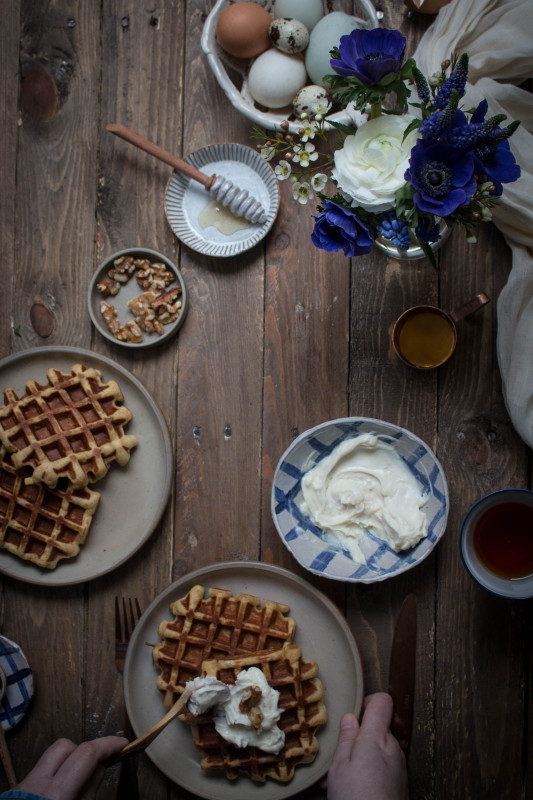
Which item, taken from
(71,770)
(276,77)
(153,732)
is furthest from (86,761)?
(276,77)

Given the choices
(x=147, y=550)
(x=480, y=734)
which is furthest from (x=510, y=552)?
(x=147, y=550)

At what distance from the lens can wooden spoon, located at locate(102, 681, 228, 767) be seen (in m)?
1.37

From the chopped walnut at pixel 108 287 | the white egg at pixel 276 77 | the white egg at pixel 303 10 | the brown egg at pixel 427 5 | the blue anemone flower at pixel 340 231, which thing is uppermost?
the brown egg at pixel 427 5

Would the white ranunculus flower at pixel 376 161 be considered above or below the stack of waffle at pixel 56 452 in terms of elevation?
above

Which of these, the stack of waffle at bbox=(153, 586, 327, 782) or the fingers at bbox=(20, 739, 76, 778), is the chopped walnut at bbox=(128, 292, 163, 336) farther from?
the fingers at bbox=(20, 739, 76, 778)

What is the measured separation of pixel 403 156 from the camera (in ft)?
3.51

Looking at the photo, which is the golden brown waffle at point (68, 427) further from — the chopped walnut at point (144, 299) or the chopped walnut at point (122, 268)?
the chopped walnut at point (122, 268)

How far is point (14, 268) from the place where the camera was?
1.74 meters

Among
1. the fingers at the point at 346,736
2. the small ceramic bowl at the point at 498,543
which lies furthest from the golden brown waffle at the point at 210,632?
the small ceramic bowl at the point at 498,543

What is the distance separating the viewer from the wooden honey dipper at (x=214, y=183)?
5.26 ft

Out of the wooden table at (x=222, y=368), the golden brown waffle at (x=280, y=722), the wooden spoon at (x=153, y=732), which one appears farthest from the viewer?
the wooden table at (x=222, y=368)

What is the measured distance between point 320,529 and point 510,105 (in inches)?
45.0

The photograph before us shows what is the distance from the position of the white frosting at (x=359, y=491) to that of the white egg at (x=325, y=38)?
2.99 feet

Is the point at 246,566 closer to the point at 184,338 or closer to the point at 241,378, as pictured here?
the point at 241,378
